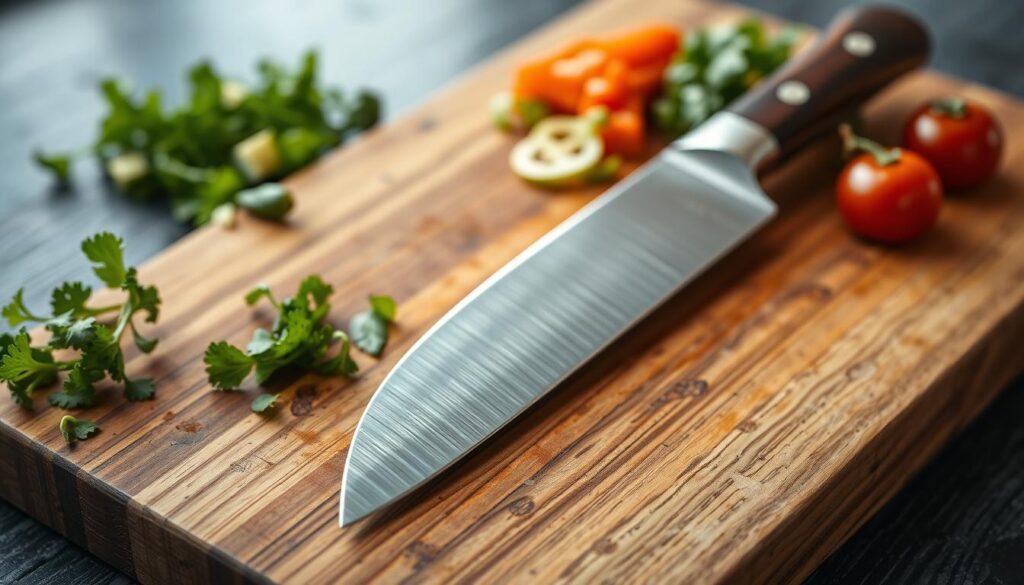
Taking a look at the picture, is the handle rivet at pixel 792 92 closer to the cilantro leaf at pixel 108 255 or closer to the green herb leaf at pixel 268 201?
the green herb leaf at pixel 268 201

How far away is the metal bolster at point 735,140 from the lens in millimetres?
2080

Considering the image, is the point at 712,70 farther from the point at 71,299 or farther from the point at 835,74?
the point at 71,299

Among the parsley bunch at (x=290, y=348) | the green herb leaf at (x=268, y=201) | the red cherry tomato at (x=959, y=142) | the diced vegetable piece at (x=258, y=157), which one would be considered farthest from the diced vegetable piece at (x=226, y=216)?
the red cherry tomato at (x=959, y=142)

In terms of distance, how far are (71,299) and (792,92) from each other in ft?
4.03

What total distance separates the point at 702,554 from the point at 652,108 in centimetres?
109

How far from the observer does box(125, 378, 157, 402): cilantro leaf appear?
5.82 ft

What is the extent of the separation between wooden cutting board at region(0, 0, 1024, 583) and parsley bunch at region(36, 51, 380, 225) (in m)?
0.13

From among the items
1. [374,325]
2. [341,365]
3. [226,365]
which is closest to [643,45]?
[374,325]

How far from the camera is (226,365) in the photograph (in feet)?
5.80

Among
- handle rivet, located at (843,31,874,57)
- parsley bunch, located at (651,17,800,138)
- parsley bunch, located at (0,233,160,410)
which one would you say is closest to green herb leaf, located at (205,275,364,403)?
parsley bunch, located at (0,233,160,410)

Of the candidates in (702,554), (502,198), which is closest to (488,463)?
(702,554)

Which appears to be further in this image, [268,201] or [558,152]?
[558,152]

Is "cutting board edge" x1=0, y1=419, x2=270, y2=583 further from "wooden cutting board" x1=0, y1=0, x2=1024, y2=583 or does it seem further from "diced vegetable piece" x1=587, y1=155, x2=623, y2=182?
"diced vegetable piece" x1=587, y1=155, x2=623, y2=182

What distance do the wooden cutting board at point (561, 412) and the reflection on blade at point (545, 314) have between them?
5 cm
